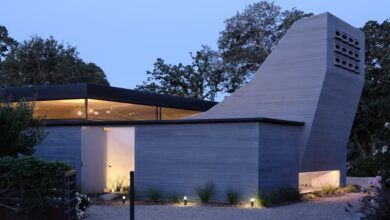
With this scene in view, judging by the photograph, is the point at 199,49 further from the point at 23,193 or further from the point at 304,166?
the point at 23,193

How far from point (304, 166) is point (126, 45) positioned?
88479 mm

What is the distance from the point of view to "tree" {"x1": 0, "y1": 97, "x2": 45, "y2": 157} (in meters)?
13.1

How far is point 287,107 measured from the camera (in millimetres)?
17875

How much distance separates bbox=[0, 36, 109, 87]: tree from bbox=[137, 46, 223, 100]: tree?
5015mm

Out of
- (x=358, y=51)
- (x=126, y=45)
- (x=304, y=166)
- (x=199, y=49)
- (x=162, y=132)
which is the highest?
(x=126, y=45)

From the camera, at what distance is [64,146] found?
1761 centimetres

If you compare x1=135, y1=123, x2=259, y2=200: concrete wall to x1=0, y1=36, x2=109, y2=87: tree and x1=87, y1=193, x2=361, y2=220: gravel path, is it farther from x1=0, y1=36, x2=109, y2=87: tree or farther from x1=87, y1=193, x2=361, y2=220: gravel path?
x1=0, y1=36, x2=109, y2=87: tree

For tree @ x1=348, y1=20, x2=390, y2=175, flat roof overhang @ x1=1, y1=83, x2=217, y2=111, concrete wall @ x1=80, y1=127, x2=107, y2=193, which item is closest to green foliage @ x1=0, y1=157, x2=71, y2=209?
concrete wall @ x1=80, y1=127, x2=107, y2=193

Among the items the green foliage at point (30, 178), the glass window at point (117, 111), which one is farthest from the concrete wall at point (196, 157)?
the green foliage at point (30, 178)

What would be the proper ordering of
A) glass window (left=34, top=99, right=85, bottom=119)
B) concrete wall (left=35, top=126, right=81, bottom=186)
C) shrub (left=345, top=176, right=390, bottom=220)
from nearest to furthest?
shrub (left=345, top=176, right=390, bottom=220) → concrete wall (left=35, top=126, right=81, bottom=186) → glass window (left=34, top=99, right=85, bottom=119)

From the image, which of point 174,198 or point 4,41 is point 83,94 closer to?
point 174,198

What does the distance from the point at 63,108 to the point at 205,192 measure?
7.88 meters

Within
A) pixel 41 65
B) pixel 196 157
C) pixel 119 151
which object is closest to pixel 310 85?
pixel 196 157

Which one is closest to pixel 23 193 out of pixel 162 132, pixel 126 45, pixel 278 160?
pixel 162 132
